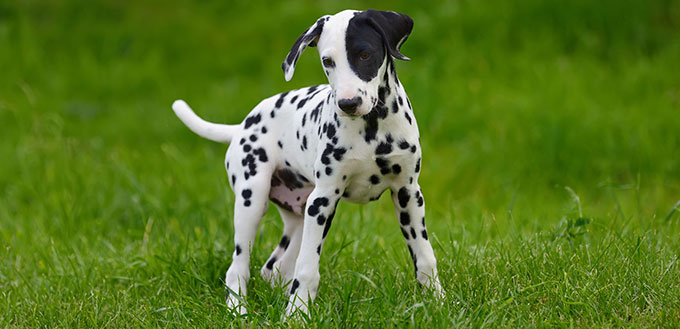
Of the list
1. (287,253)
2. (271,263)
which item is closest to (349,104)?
(287,253)

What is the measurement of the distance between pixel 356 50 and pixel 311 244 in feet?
3.01

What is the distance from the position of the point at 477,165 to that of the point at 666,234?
2.46m

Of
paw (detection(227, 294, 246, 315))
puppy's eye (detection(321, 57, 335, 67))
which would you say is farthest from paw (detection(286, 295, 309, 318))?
puppy's eye (detection(321, 57, 335, 67))

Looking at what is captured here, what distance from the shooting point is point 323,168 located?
3.48 metres

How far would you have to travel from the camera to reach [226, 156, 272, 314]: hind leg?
12.7 ft

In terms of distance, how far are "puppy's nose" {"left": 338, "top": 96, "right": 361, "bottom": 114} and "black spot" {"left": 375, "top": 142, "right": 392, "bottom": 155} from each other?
1.17 feet

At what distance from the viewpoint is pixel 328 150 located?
11.3 ft

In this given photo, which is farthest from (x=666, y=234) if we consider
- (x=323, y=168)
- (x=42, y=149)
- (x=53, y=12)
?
(x=53, y=12)

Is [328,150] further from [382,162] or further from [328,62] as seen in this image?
[328,62]

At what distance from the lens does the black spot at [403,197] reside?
3578mm

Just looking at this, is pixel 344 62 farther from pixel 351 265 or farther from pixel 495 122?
pixel 495 122

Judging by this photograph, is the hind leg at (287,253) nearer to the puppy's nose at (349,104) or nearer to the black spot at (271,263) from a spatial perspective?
the black spot at (271,263)

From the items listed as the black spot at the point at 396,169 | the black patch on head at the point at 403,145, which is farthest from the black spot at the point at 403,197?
the black patch on head at the point at 403,145

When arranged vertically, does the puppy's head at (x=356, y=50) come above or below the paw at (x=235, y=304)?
above
